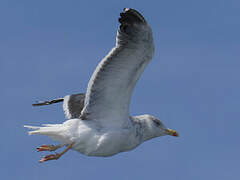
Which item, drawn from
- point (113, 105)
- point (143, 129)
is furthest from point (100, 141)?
point (143, 129)

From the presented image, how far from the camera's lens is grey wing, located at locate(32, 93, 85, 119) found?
46.9ft

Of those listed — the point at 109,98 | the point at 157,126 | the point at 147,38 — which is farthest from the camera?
the point at 157,126

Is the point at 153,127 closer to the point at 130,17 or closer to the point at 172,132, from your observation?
the point at 172,132

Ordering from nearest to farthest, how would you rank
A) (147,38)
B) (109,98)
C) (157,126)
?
(147,38) < (109,98) < (157,126)

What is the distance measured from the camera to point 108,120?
512 inches

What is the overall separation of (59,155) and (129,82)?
236 cm

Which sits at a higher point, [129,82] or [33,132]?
[129,82]

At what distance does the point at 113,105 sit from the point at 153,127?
1652mm

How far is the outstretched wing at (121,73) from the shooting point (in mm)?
11922

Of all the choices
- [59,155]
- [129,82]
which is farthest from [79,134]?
[129,82]

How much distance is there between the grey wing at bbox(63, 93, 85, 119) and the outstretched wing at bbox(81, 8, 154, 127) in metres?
1.30

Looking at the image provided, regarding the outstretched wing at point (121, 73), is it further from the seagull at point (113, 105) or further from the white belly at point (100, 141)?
the white belly at point (100, 141)

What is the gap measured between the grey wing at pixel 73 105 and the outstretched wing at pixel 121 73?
1296 millimetres

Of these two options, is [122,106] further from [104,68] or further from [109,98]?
[104,68]
